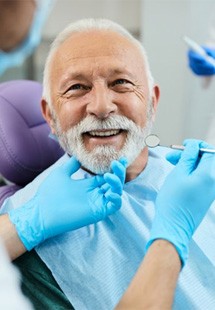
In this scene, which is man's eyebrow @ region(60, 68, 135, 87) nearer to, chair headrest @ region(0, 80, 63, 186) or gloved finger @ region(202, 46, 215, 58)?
chair headrest @ region(0, 80, 63, 186)

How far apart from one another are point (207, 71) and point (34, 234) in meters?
1.29

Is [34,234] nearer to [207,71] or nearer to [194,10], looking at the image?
[207,71]

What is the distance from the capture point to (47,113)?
1.54 metres

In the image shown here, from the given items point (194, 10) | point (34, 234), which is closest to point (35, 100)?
point (34, 234)

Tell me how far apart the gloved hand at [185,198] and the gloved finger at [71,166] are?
1.05 ft

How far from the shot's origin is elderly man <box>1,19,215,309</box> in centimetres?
126

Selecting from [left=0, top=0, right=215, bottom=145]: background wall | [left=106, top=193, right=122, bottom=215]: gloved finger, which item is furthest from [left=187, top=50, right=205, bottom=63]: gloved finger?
[left=106, top=193, right=122, bottom=215]: gloved finger

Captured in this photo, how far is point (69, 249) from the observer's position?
131cm

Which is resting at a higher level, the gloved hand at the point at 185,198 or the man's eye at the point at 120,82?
the man's eye at the point at 120,82

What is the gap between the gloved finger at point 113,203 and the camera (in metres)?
1.23

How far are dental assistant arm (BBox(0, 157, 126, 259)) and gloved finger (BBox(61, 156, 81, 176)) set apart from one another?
6 centimetres

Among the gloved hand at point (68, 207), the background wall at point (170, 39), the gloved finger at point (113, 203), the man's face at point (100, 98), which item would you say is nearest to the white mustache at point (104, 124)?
the man's face at point (100, 98)

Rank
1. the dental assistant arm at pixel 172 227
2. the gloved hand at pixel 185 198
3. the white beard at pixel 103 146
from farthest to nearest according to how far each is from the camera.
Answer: the white beard at pixel 103 146
the gloved hand at pixel 185 198
the dental assistant arm at pixel 172 227

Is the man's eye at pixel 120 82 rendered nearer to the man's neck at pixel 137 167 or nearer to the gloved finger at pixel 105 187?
the man's neck at pixel 137 167
